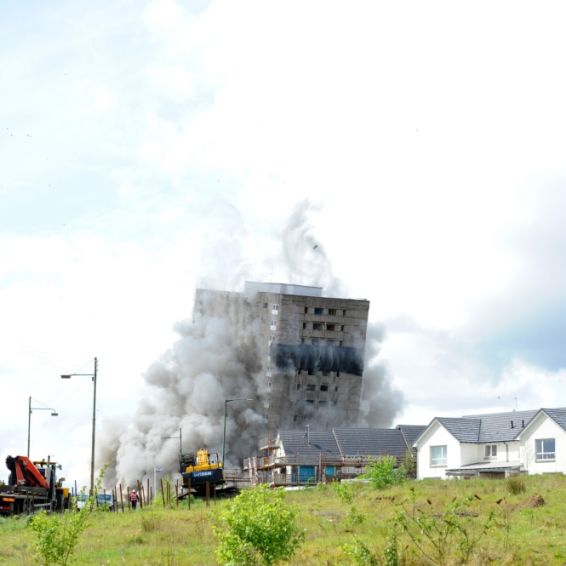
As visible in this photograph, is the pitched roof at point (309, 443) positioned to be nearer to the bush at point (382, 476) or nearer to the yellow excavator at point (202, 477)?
the yellow excavator at point (202, 477)

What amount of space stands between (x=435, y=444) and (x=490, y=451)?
435cm

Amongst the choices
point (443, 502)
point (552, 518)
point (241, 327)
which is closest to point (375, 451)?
point (241, 327)

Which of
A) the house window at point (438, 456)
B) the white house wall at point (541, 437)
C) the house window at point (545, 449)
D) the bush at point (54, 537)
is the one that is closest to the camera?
the bush at point (54, 537)

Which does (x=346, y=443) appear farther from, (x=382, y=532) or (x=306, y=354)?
(x=382, y=532)

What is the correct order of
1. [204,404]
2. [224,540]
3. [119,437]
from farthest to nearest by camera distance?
[119,437] < [204,404] < [224,540]

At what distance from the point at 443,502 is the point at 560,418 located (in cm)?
2992

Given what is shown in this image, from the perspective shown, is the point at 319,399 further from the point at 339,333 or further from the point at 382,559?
the point at 382,559

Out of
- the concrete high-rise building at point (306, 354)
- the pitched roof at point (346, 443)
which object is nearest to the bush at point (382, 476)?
the pitched roof at point (346, 443)

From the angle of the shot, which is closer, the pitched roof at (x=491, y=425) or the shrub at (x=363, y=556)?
the shrub at (x=363, y=556)

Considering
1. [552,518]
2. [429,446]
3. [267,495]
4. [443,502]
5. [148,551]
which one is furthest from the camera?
[429,446]

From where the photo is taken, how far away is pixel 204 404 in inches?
4734

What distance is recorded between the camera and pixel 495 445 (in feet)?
246

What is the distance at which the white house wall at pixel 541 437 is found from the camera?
6975 centimetres

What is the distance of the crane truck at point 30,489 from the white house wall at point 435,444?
29.3 m
